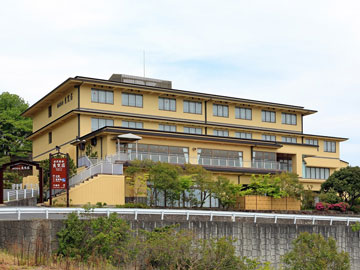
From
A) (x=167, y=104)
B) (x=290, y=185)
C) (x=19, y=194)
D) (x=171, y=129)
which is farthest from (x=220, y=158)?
(x=19, y=194)

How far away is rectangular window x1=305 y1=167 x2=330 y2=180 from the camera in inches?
2537

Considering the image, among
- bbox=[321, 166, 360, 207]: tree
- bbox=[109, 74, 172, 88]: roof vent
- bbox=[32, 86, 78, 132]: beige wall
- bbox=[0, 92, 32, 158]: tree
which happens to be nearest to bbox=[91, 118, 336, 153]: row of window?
bbox=[32, 86, 78, 132]: beige wall

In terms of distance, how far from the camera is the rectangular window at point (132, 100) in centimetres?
5566

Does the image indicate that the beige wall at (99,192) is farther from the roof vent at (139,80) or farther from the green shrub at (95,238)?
the green shrub at (95,238)

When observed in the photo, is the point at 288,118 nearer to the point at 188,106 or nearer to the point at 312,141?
the point at 312,141

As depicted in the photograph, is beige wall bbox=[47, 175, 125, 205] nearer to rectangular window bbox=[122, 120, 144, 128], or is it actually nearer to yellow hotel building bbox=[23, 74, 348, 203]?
yellow hotel building bbox=[23, 74, 348, 203]

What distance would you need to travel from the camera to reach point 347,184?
174ft

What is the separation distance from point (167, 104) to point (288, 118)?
644 inches

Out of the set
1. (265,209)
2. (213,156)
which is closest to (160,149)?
(213,156)

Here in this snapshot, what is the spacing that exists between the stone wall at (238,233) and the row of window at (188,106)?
25.9 metres

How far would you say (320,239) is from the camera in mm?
24125

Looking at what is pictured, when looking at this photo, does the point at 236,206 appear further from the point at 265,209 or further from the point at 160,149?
the point at 160,149

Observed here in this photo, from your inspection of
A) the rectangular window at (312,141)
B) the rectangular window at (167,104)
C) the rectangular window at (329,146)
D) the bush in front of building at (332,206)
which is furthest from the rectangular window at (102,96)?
the rectangular window at (329,146)

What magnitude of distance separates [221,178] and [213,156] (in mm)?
6937
